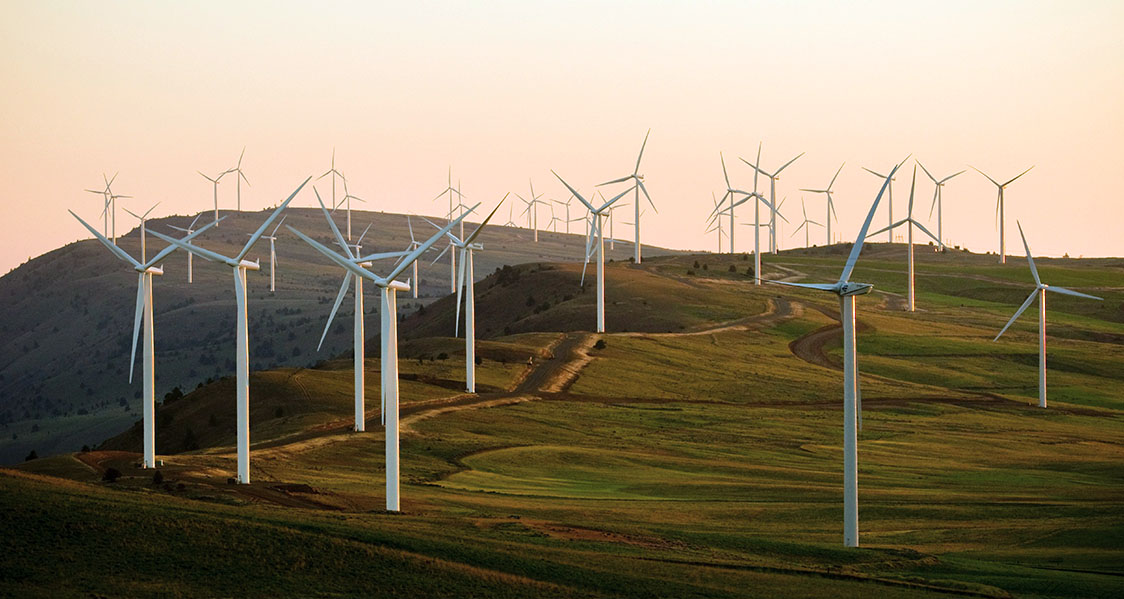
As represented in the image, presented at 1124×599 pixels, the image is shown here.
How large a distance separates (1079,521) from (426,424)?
1913 inches

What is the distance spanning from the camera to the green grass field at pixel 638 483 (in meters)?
41.6

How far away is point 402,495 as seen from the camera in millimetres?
62312

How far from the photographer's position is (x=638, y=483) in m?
72.0

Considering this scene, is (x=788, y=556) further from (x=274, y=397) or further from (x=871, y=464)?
(x=274, y=397)

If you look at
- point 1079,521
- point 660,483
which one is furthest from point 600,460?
point 1079,521

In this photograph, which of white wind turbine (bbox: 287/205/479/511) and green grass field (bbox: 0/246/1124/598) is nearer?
green grass field (bbox: 0/246/1124/598)

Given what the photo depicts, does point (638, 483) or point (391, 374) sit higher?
point (391, 374)

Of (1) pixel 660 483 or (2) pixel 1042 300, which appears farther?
(2) pixel 1042 300

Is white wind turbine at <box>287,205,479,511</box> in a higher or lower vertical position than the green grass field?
higher

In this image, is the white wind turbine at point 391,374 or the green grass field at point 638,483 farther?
the white wind turbine at point 391,374

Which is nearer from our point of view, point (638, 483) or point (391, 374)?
point (391, 374)

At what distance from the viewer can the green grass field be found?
136 feet

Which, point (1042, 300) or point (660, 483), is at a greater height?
point (1042, 300)

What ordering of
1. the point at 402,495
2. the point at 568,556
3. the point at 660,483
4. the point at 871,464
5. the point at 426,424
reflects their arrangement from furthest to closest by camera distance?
1. the point at 426,424
2. the point at 871,464
3. the point at 660,483
4. the point at 402,495
5. the point at 568,556
